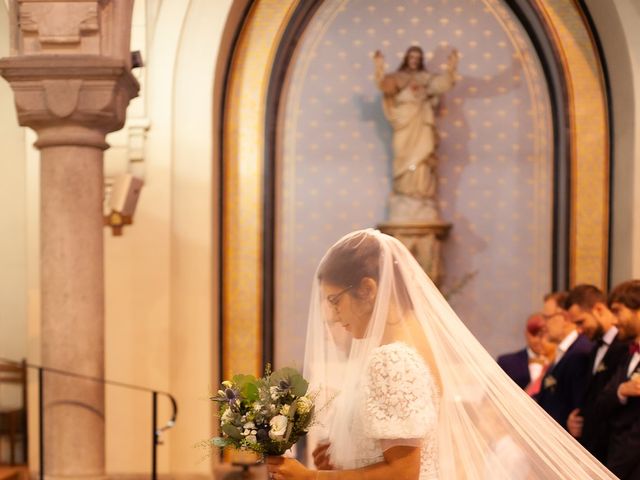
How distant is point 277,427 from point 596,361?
2741mm

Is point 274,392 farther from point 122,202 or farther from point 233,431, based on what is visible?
point 122,202

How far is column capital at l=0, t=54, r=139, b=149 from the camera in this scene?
5988 millimetres

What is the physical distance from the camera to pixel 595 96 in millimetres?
9227

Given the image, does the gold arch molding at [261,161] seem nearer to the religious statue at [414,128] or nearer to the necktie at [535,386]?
the religious statue at [414,128]

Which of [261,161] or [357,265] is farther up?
[261,161]

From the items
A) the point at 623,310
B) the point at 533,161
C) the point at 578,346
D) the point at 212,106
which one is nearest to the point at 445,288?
the point at 533,161

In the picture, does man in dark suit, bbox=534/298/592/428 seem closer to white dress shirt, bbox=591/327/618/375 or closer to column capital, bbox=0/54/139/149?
white dress shirt, bbox=591/327/618/375

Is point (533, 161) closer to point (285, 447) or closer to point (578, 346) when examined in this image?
point (578, 346)

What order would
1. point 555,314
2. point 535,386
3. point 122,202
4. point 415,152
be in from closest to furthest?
point 555,314, point 535,386, point 122,202, point 415,152

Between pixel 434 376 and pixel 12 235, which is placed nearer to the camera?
pixel 434 376

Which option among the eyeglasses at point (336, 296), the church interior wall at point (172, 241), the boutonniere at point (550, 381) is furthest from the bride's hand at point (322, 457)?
the church interior wall at point (172, 241)

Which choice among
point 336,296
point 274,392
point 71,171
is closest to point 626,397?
point 336,296

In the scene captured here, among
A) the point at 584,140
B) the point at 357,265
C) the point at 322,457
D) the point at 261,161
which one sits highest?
the point at 584,140

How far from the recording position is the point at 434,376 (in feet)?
10.7
